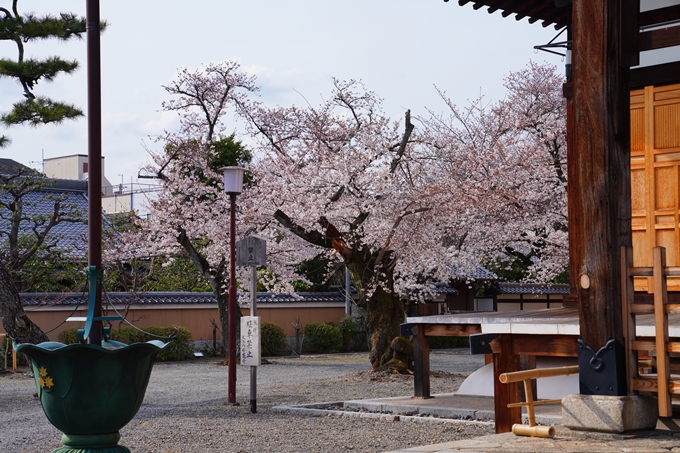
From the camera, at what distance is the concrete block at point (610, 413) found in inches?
212

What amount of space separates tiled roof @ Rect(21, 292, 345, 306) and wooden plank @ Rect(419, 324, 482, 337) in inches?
360

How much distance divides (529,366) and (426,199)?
21.7ft

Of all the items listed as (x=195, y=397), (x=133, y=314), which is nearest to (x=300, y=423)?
(x=195, y=397)

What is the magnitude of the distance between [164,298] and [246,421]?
13684 mm

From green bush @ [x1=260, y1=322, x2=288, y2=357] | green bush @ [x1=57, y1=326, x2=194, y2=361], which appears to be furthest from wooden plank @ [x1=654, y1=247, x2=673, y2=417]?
green bush @ [x1=260, y1=322, x2=288, y2=357]

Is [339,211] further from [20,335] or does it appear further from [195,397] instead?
[20,335]

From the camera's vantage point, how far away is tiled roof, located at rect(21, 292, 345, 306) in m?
20.3

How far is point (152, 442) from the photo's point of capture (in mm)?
8398

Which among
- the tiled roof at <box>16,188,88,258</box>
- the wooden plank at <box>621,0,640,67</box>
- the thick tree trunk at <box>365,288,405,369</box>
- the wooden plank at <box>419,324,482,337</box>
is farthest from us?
the tiled roof at <box>16,188,88,258</box>

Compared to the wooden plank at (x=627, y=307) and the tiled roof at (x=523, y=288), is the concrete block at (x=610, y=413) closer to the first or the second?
the wooden plank at (x=627, y=307)

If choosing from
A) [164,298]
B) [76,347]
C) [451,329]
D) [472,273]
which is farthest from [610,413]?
[472,273]

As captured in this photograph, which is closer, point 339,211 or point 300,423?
point 300,423

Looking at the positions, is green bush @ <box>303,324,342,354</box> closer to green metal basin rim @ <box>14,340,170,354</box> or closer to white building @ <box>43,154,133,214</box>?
white building @ <box>43,154,133,214</box>

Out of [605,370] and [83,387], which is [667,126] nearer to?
[605,370]
